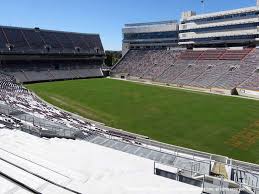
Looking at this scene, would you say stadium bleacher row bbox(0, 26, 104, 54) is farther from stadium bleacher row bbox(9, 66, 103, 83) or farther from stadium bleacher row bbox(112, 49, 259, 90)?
stadium bleacher row bbox(112, 49, 259, 90)

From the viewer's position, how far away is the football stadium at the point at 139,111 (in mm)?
10469

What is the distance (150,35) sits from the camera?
86.2 metres

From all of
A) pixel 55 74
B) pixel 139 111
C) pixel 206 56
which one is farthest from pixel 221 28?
pixel 55 74

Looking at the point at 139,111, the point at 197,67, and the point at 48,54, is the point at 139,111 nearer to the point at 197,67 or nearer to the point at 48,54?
the point at 197,67

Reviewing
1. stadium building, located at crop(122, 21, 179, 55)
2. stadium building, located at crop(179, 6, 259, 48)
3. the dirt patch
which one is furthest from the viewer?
stadium building, located at crop(122, 21, 179, 55)

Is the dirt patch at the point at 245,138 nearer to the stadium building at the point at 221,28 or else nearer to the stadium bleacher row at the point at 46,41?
the stadium building at the point at 221,28

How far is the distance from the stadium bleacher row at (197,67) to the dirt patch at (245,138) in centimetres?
2491

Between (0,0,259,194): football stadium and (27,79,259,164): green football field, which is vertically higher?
(0,0,259,194): football stadium

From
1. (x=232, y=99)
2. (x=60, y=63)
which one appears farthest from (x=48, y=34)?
(x=232, y=99)

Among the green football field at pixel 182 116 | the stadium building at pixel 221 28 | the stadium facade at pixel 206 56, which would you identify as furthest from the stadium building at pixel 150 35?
the green football field at pixel 182 116

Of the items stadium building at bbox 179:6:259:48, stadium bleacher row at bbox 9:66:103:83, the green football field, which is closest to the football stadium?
the green football field

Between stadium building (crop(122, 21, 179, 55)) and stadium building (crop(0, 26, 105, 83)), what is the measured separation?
10036mm

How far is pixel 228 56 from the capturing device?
212ft

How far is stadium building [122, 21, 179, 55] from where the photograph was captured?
264ft
